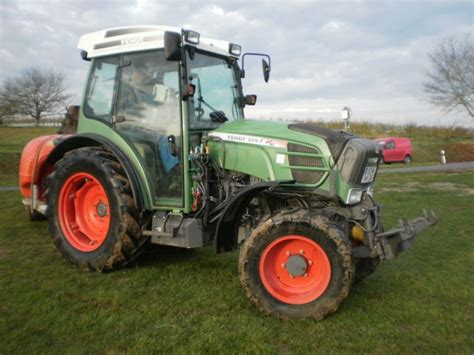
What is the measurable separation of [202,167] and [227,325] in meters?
1.64

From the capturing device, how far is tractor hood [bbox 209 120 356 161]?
4211mm

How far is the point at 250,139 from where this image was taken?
177 inches

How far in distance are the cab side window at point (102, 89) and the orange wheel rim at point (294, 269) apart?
8.21 ft

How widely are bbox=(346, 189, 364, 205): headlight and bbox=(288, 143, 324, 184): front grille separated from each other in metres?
0.31

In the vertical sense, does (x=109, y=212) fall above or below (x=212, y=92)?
below

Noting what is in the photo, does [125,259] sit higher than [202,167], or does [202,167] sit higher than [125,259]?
[202,167]

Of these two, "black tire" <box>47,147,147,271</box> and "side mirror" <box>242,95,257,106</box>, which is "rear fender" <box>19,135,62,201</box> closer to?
"black tire" <box>47,147,147,271</box>

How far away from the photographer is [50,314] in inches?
154

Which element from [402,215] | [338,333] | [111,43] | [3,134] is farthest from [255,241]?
[3,134]

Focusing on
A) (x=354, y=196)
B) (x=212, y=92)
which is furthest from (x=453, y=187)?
(x=212, y=92)

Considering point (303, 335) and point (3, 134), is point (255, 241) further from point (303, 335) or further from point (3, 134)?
point (3, 134)

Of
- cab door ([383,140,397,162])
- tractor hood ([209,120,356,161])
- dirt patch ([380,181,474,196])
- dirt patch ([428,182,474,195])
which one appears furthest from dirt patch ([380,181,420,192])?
cab door ([383,140,397,162])

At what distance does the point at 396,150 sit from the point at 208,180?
71.9 ft

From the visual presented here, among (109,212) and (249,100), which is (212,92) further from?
(109,212)
